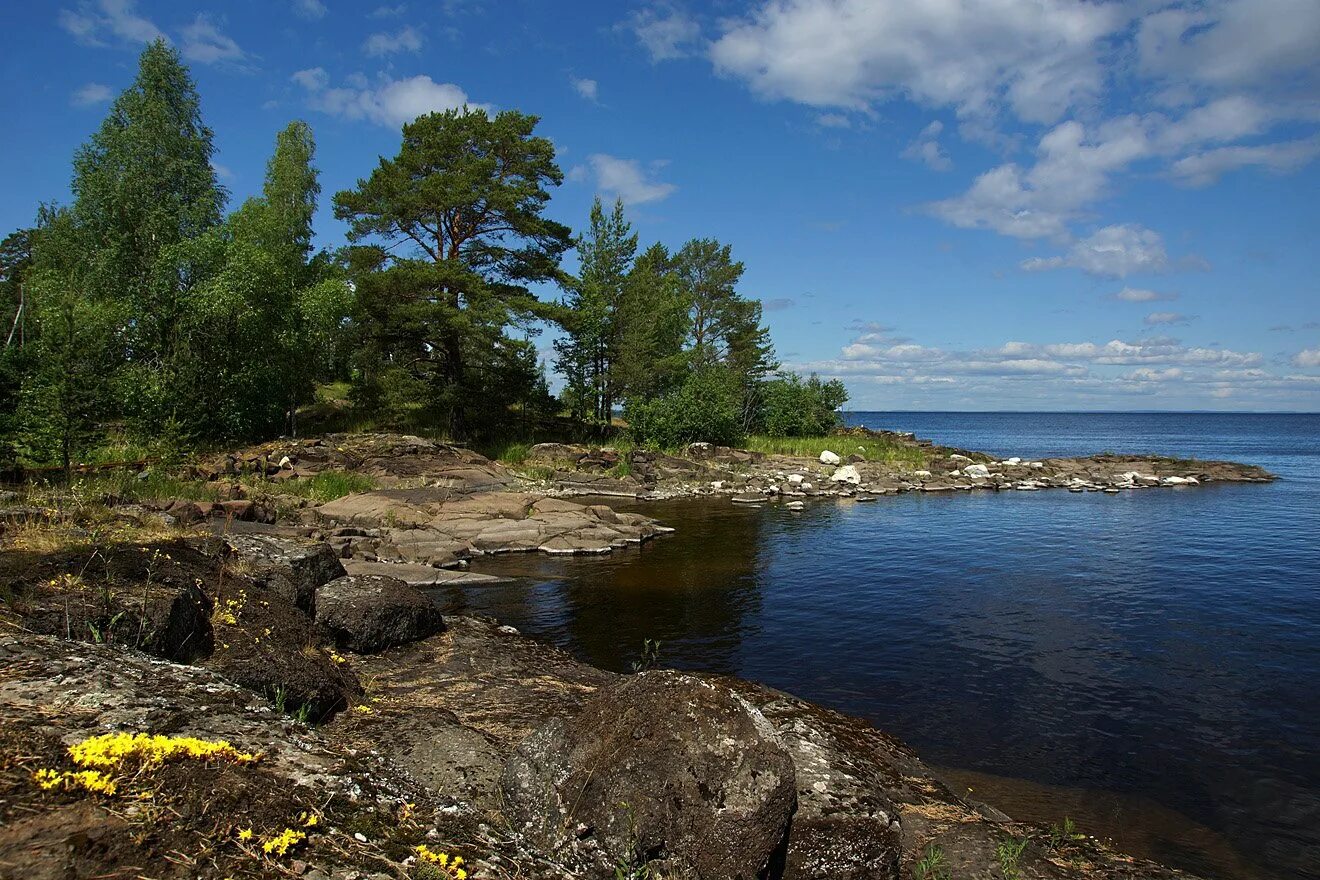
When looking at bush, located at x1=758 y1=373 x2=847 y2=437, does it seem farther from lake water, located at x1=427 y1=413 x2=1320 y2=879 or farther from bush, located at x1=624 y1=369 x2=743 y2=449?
lake water, located at x1=427 y1=413 x2=1320 y2=879

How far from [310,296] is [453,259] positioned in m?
7.10

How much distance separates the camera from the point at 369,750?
5.86 metres

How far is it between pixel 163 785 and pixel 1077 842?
791cm

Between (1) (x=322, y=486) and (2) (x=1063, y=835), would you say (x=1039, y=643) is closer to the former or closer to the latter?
(2) (x=1063, y=835)

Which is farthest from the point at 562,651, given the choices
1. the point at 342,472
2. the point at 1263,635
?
the point at 342,472

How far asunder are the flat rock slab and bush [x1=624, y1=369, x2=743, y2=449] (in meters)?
26.5

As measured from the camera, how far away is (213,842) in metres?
3.17

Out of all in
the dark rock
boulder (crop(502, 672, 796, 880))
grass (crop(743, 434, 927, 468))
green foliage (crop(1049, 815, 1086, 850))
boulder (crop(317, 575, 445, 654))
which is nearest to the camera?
boulder (crop(502, 672, 796, 880))

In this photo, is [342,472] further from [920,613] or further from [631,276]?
[631,276]

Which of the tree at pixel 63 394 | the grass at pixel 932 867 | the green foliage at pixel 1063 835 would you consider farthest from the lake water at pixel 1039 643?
the tree at pixel 63 394

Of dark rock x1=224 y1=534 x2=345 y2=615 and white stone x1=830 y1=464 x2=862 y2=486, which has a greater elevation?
dark rock x1=224 y1=534 x2=345 y2=615

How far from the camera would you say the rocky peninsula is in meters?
3.34

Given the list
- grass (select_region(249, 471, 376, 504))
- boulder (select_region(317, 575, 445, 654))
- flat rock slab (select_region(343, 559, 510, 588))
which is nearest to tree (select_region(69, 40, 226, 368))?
grass (select_region(249, 471, 376, 504))

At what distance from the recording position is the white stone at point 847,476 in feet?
127
